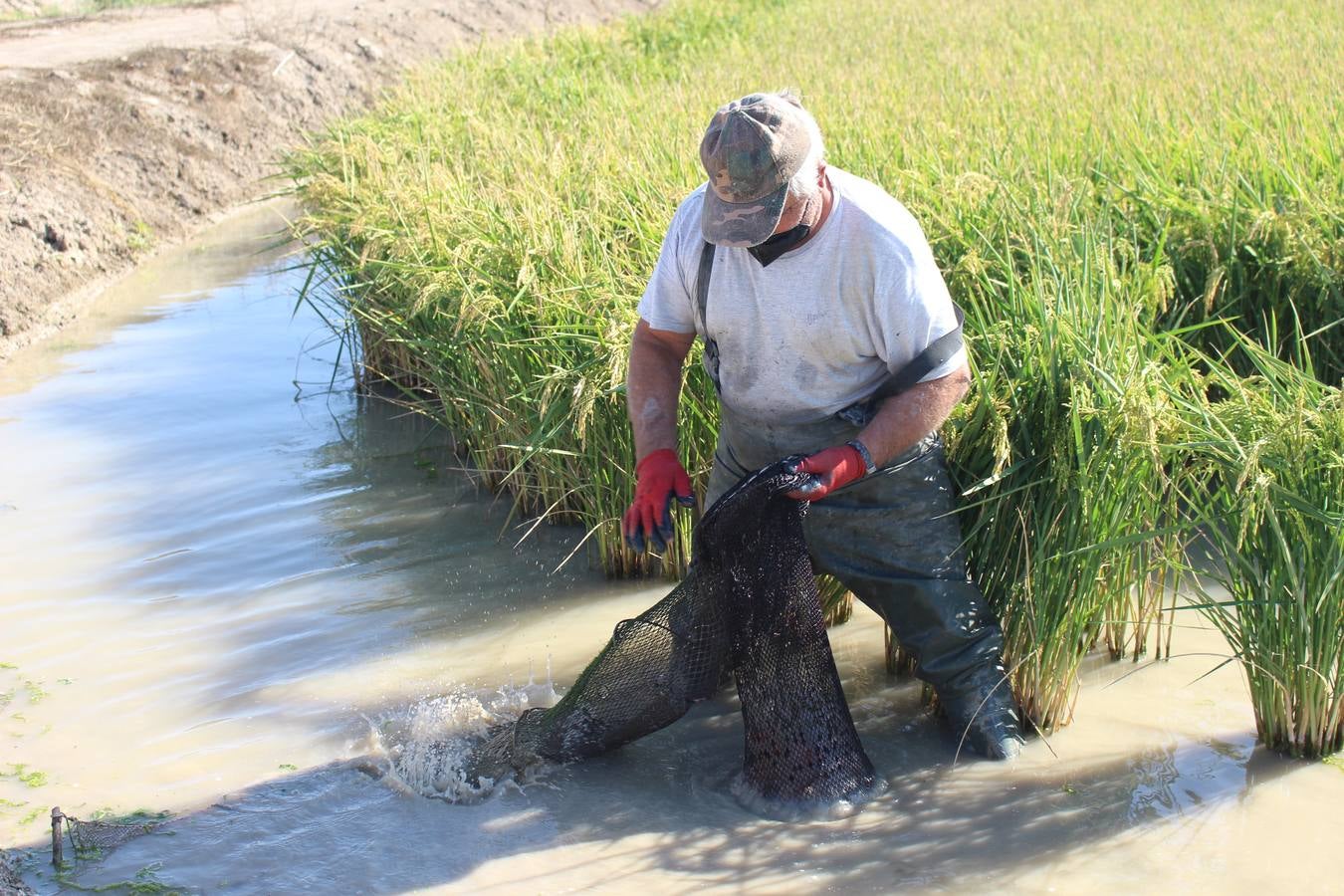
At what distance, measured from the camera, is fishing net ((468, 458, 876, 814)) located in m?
2.78

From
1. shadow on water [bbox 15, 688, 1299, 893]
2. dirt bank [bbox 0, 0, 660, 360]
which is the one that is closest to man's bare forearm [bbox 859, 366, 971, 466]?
shadow on water [bbox 15, 688, 1299, 893]

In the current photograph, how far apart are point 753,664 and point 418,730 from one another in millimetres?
917

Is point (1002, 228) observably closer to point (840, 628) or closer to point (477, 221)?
point (840, 628)

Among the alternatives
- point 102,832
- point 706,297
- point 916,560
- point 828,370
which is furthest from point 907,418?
point 102,832

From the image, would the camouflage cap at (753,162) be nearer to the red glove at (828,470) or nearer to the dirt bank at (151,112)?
the red glove at (828,470)

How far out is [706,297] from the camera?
2.81 meters

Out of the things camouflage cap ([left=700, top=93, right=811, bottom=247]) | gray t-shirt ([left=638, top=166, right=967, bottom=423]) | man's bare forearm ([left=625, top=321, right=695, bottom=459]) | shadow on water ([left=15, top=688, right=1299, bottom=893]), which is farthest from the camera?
man's bare forearm ([left=625, top=321, right=695, bottom=459])

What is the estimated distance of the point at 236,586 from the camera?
4258 millimetres

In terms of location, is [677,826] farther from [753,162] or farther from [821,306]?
[753,162]

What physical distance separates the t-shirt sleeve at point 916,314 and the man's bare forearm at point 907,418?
0.03m

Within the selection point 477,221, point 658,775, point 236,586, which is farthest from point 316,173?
point 658,775

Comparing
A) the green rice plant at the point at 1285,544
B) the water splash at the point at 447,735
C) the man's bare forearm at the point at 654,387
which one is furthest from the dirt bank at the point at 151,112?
Answer: the green rice plant at the point at 1285,544

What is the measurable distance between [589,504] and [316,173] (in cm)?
297

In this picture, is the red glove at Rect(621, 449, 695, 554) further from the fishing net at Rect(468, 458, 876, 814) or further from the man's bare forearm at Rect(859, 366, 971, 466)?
the man's bare forearm at Rect(859, 366, 971, 466)
